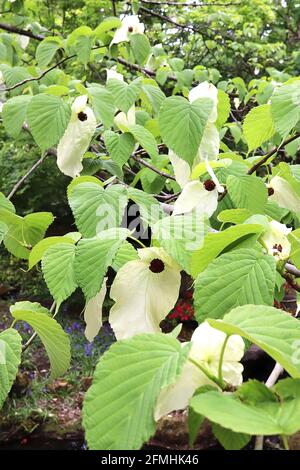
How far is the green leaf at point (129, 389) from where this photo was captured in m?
0.31

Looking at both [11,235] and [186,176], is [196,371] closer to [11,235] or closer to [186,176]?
[186,176]

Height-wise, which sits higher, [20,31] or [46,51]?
[46,51]

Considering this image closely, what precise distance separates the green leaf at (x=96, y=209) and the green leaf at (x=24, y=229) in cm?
15

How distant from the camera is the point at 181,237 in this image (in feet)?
1.66

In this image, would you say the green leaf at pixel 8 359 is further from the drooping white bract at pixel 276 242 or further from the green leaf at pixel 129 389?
the drooping white bract at pixel 276 242

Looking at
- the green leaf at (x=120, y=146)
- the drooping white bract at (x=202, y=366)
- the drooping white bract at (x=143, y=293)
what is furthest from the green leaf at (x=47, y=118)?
the drooping white bract at (x=202, y=366)

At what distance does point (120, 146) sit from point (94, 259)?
403 millimetres

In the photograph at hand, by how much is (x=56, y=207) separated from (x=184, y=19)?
5.70 feet

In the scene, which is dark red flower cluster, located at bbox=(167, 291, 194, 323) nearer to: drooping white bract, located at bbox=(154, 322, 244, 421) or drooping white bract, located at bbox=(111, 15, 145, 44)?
drooping white bract, located at bbox=(111, 15, 145, 44)

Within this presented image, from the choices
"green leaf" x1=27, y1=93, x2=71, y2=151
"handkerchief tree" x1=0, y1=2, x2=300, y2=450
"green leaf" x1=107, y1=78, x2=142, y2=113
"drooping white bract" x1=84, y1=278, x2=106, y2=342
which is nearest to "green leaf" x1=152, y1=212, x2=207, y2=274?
"handkerchief tree" x1=0, y1=2, x2=300, y2=450

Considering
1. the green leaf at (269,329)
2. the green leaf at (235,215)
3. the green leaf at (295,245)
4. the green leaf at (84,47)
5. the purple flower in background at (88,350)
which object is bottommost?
the purple flower in background at (88,350)

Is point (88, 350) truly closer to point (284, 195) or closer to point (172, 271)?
point (284, 195)

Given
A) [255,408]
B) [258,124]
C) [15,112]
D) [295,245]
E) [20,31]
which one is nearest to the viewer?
[255,408]

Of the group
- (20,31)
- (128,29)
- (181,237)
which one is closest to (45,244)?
(181,237)
